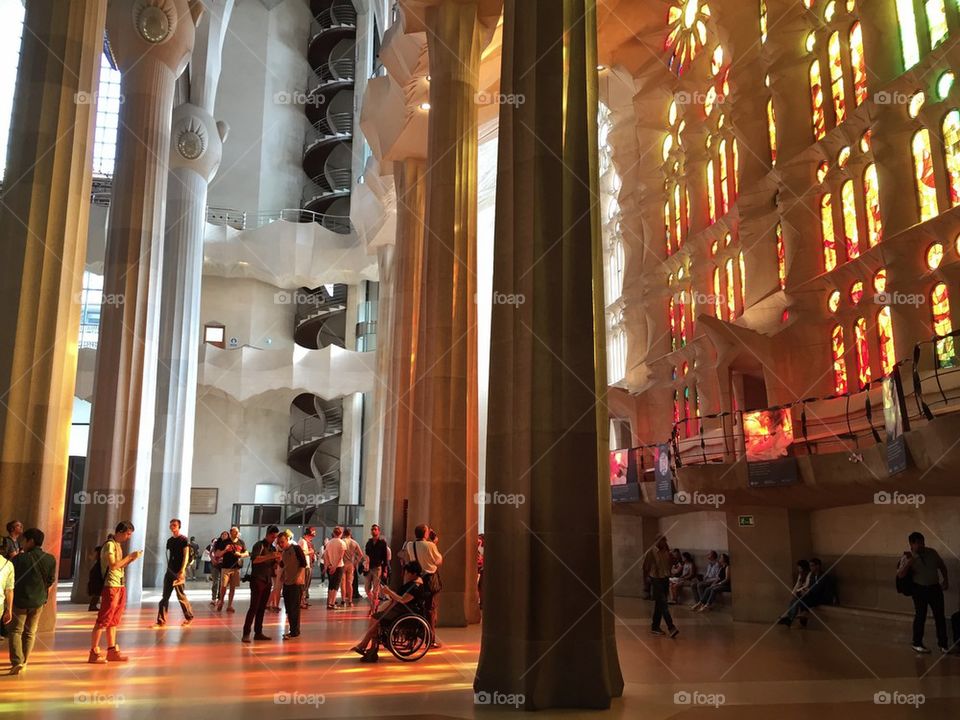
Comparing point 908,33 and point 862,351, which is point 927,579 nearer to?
point 862,351

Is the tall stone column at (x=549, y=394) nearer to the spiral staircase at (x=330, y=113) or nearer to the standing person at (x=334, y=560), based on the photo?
the standing person at (x=334, y=560)

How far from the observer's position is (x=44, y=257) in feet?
42.0

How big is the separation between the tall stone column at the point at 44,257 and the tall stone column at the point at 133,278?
20.4ft

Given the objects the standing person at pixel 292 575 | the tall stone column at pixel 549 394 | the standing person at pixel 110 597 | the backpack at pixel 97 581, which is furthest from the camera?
the standing person at pixel 292 575

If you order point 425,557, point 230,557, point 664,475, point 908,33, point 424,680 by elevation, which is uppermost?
point 908,33

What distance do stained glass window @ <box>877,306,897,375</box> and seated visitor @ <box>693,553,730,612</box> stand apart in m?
5.28

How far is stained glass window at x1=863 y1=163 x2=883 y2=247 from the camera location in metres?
15.7

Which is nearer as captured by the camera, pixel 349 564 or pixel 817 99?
pixel 817 99

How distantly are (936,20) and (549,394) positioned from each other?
1070 cm

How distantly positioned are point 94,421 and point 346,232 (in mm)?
24743

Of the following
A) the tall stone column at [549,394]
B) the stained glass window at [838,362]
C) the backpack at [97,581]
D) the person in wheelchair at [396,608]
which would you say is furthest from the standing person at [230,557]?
the stained glass window at [838,362]

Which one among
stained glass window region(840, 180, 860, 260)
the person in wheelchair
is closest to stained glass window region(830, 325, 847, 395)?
stained glass window region(840, 180, 860, 260)

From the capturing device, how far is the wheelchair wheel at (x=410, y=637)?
10.2 m

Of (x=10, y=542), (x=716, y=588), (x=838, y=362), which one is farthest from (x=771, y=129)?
(x=10, y=542)
